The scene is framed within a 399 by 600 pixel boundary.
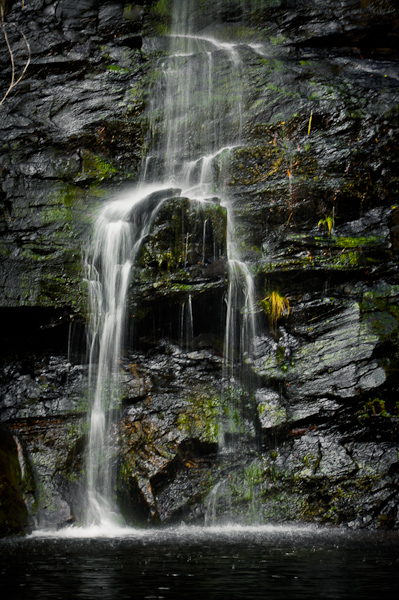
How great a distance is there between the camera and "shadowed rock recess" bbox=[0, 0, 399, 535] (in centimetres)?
977

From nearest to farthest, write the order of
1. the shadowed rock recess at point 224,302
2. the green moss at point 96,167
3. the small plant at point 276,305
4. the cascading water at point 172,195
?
the shadowed rock recess at point 224,302 → the cascading water at point 172,195 → the small plant at point 276,305 → the green moss at point 96,167

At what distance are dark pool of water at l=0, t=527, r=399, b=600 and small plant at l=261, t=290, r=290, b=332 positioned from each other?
14.0ft

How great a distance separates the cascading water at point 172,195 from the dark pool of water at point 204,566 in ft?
8.90

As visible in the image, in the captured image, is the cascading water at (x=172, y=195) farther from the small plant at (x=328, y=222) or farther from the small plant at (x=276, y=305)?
the small plant at (x=328, y=222)

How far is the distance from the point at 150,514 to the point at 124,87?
9.60m

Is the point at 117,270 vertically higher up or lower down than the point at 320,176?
lower down

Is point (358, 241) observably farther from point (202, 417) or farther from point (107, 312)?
point (107, 312)

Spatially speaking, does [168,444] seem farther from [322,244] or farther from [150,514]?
[322,244]

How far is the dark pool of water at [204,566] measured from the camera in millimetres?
4125

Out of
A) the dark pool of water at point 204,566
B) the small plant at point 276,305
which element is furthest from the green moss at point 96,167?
the dark pool of water at point 204,566

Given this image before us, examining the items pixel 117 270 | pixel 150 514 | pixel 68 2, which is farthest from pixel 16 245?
pixel 68 2

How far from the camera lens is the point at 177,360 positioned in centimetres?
1091

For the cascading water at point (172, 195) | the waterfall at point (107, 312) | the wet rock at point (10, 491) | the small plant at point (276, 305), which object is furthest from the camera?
the small plant at point (276, 305)

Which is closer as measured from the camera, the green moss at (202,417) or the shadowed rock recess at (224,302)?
the shadowed rock recess at (224,302)
